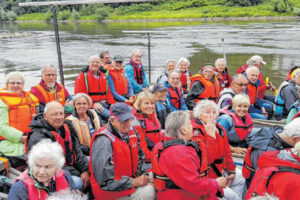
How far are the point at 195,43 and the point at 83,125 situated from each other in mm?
18600

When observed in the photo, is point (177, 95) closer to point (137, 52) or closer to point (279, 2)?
point (137, 52)

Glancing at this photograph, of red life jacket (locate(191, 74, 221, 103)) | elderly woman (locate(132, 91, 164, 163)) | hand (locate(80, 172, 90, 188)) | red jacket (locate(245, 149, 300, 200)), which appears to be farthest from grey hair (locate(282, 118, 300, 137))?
red life jacket (locate(191, 74, 221, 103))

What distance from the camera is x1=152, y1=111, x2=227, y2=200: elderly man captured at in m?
2.01

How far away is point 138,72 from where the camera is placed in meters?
5.54

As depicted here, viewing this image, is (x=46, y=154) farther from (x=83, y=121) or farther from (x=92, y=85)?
(x=92, y=85)

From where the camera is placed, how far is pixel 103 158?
2.29 m

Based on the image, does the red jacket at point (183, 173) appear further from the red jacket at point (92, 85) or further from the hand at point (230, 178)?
the red jacket at point (92, 85)

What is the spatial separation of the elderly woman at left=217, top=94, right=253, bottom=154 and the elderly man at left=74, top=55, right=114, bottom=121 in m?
1.72

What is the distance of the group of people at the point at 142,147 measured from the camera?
201cm

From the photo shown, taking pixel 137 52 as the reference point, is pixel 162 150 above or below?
below

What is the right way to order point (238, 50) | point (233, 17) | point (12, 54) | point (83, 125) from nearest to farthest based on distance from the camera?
1. point (83, 125)
2. point (238, 50)
3. point (12, 54)
4. point (233, 17)

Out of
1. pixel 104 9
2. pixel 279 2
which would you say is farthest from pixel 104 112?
pixel 104 9

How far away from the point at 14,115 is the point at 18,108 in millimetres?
81

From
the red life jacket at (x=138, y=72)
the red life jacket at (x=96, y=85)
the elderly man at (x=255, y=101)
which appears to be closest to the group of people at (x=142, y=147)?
the red life jacket at (x=96, y=85)
